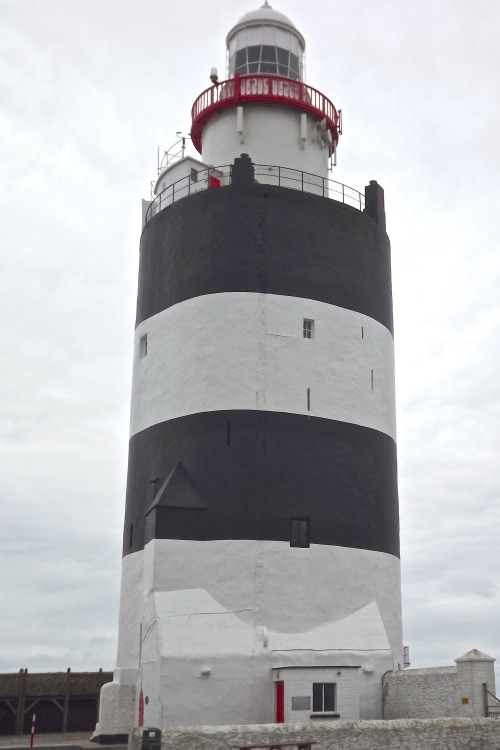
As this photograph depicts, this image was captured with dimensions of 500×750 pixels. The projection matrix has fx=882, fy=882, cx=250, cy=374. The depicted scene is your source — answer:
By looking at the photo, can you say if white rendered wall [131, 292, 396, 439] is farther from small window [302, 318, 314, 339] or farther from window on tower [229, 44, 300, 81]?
window on tower [229, 44, 300, 81]

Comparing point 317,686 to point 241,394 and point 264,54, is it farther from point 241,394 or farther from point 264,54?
point 264,54

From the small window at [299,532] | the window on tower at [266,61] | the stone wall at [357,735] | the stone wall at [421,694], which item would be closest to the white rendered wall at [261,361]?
the small window at [299,532]

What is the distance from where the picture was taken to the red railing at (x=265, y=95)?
1032 inches

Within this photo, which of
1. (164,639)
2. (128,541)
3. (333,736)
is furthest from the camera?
(128,541)

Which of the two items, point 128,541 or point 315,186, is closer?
point 128,541

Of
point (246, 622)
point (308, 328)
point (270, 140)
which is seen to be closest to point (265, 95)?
point (270, 140)

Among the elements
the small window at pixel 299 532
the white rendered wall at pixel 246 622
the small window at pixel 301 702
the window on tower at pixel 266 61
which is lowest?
the small window at pixel 301 702

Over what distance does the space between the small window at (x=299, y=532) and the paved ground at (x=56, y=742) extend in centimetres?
646

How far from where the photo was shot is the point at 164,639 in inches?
789

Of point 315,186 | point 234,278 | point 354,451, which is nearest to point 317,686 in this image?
point 354,451

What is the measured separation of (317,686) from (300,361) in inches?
316

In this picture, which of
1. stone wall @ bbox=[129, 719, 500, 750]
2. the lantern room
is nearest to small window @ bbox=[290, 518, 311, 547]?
stone wall @ bbox=[129, 719, 500, 750]

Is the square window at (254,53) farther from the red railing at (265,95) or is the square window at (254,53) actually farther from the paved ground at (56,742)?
the paved ground at (56,742)

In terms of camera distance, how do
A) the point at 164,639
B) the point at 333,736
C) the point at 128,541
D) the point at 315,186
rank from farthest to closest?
the point at 315,186, the point at 128,541, the point at 164,639, the point at 333,736
